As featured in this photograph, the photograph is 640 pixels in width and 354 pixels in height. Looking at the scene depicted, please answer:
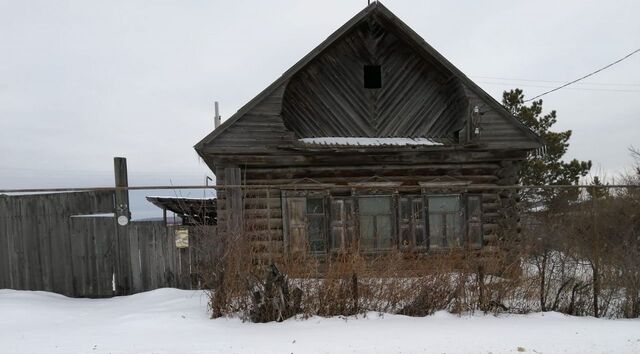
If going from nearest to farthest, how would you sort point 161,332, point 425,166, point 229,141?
1. point 161,332
2. point 229,141
3. point 425,166

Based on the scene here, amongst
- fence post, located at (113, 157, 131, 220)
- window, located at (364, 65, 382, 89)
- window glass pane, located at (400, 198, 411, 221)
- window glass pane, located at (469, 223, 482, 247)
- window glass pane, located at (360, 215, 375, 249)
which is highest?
window, located at (364, 65, 382, 89)

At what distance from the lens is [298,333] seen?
572 cm

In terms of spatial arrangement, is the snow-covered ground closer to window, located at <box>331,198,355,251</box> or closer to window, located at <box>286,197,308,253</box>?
window, located at <box>286,197,308,253</box>

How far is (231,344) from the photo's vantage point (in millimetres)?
5344

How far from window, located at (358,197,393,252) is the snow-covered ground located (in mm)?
3742

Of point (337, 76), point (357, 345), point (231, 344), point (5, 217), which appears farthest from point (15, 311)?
point (337, 76)

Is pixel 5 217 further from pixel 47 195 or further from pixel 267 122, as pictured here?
pixel 267 122

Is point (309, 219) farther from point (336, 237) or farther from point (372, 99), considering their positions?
point (372, 99)

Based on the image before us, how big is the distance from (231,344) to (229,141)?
17.7 feet

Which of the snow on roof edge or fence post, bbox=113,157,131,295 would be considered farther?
the snow on roof edge

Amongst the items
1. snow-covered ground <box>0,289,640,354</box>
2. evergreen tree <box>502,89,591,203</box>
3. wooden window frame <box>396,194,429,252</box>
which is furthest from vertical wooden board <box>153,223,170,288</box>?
evergreen tree <box>502,89,591,203</box>

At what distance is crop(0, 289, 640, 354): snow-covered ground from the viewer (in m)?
5.30

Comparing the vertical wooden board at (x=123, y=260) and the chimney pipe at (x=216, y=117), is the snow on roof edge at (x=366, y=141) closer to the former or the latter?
the vertical wooden board at (x=123, y=260)

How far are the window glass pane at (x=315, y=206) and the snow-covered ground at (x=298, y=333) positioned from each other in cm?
396
